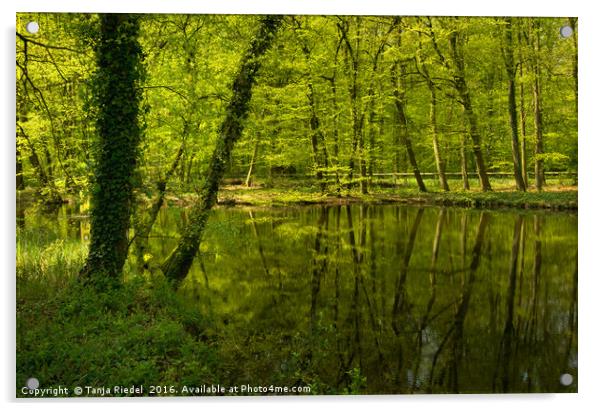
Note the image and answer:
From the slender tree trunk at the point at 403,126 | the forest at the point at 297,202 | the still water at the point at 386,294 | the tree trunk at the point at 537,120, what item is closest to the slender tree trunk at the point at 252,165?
the forest at the point at 297,202

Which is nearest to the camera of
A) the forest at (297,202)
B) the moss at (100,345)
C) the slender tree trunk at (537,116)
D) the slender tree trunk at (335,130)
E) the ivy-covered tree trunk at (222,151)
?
the moss at (100,345)

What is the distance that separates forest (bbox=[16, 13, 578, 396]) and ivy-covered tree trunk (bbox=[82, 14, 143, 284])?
0.02 metres

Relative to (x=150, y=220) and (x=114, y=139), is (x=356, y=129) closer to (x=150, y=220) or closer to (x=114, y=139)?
(x=150, y=220)

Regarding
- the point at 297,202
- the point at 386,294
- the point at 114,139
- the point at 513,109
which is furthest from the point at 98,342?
the point at 513,109

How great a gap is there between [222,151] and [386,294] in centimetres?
283

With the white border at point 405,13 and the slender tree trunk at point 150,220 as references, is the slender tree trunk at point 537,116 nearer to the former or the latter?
the white border at point 405,13

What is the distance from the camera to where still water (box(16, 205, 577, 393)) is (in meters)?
5.30

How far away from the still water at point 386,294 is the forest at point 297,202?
3 cm

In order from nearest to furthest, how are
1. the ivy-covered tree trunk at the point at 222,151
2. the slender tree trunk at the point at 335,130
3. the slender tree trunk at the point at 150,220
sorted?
the slender tree trunk at the point at 150,220, the ivy-covered tree trunk at the point at 222,151, the slender tree trunk at the point at 335,130

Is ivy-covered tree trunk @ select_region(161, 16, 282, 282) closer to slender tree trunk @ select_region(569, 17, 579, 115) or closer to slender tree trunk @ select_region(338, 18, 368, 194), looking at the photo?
slender tree trunk @ select_region(338, 18, 368, 194)

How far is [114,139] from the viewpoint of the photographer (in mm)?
5289

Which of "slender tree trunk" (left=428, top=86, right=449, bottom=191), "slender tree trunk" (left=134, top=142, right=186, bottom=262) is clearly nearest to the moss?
"slender tree trunk" (left=134, top=142, right=186, bottom=262)

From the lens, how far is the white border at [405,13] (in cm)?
502

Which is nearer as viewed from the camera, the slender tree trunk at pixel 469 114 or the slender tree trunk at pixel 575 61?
the slender tree trunk at pixel 575 61
